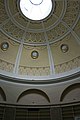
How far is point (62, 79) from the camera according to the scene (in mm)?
12680

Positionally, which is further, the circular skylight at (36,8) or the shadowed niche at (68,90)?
the circular skylight at (36,8)

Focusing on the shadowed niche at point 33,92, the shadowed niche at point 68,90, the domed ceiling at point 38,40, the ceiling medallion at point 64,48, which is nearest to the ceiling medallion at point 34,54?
the domed ceiling at point 38,40

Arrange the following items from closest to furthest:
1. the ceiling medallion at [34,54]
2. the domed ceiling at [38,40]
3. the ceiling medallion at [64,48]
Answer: the domed ceiling at [38,40]
the ceiling medallion at [64,48]
the ceiling medallion at [34,54]

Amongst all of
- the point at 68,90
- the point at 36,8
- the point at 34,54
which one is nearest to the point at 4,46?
the point at 34,54

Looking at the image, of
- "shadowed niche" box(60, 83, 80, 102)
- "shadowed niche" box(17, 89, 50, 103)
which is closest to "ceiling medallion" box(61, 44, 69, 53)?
"shadowed niche" box(60, 83, 80, 102)

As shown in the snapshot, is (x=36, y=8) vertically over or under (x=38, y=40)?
over

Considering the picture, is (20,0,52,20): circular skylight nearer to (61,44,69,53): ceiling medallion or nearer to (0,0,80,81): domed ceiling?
→ (0,0,80,81): domed ceiling

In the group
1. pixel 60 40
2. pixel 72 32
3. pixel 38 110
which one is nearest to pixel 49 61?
pixel 60 40

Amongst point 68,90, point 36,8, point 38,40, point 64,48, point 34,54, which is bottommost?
point 68,90

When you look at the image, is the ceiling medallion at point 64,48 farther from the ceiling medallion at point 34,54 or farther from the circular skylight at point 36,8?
the circular skylight at point 36,8

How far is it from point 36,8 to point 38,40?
2.52 metres

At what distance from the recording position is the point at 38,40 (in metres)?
13.8

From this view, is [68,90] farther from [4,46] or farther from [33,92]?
[4,46]

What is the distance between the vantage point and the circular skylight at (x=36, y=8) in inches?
516
